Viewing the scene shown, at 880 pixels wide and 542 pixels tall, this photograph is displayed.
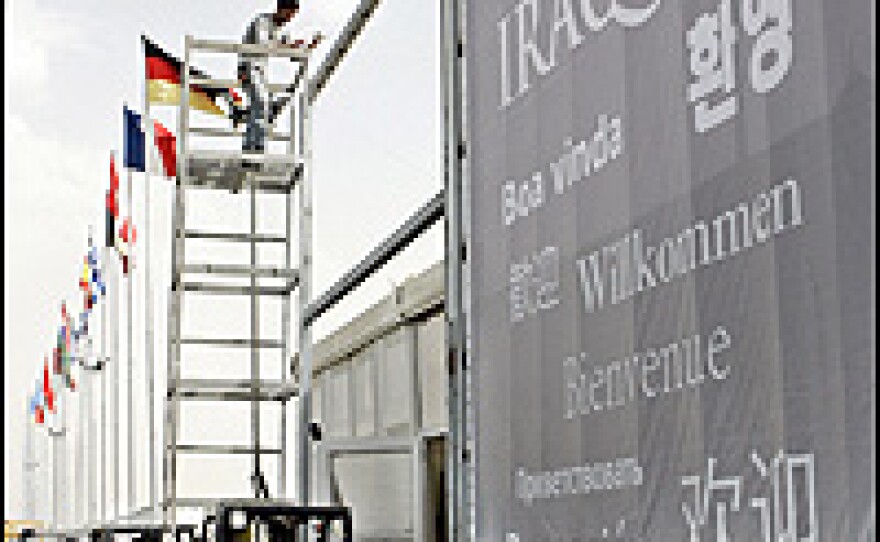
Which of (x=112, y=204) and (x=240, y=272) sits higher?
(x=112, y=204)

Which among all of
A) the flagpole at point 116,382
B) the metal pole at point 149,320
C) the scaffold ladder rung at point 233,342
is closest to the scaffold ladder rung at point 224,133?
the scaffold ladder rung at point 233,342

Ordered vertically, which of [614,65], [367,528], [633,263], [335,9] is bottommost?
[367,528]

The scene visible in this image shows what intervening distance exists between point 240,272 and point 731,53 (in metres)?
4.50

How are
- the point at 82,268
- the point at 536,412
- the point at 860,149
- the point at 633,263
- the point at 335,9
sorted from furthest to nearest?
the point at 82,268
the point at 335,9
the point at 536,412
the point at 633,263
the point at 860,149

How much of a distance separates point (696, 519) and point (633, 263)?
0.41 metres

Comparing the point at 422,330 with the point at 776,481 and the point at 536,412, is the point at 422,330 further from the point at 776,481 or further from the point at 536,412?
the point at 776,481

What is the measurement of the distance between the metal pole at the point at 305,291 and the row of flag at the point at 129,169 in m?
0.50

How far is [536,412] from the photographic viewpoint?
2.88 metres

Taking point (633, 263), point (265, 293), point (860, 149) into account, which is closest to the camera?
point (860, 149)

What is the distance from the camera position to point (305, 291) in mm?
6582

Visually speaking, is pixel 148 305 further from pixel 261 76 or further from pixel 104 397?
pixel 261 76

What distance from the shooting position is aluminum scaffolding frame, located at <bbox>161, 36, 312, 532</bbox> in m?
6.43

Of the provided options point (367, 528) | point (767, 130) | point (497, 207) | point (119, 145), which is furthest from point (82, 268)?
point (767, 130)

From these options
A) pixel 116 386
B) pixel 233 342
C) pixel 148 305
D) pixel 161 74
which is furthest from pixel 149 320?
pixel 233 342
